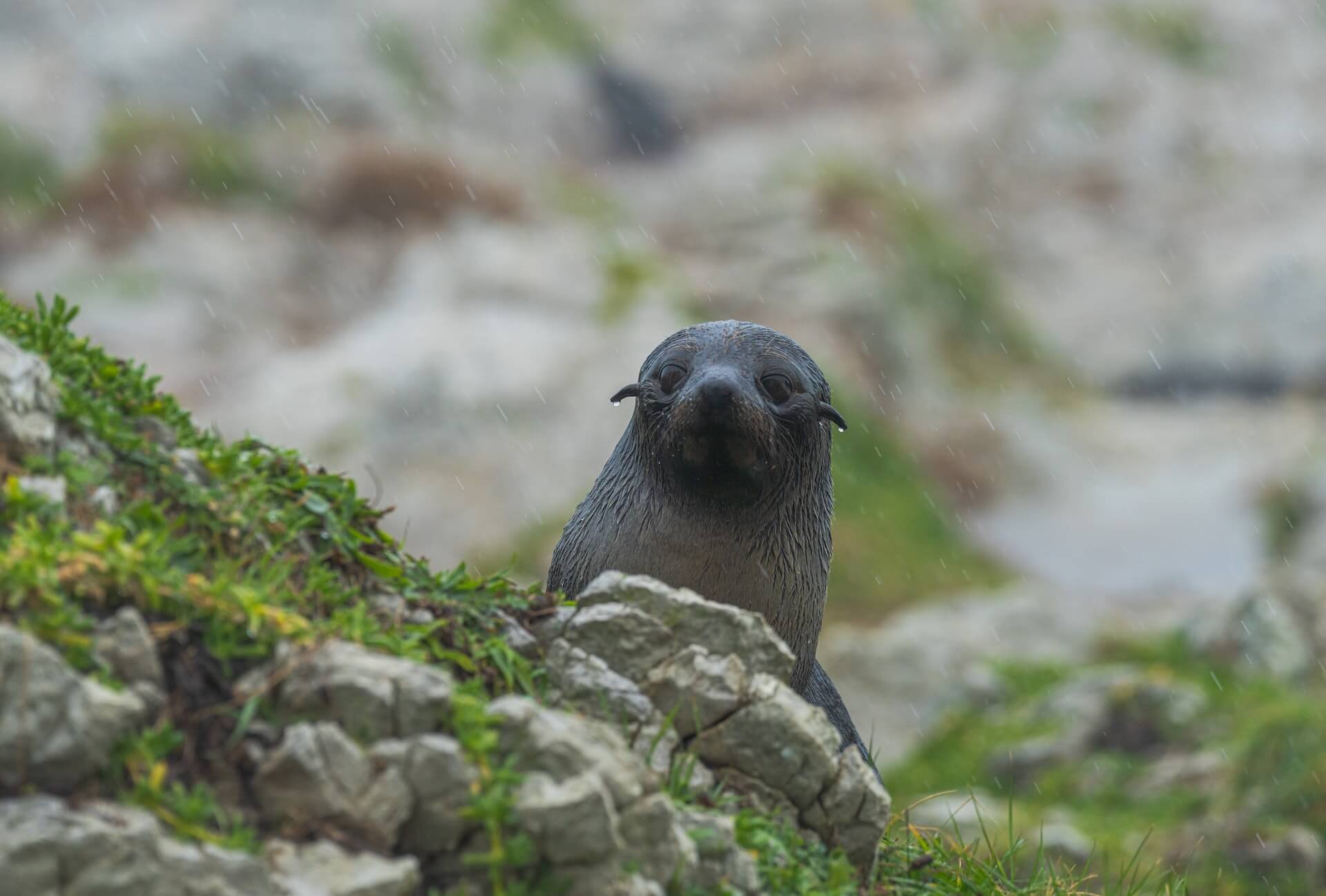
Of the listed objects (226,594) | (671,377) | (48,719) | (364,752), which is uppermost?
(671,377)

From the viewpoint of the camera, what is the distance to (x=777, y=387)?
4.71 metres

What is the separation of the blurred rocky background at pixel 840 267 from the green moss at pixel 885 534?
7 centimetres

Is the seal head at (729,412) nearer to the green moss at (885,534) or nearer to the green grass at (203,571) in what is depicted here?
the green grass at (203,571)

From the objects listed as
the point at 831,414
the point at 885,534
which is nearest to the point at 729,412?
the point at 831,414

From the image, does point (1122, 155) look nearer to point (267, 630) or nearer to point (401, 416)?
point (401, 416)

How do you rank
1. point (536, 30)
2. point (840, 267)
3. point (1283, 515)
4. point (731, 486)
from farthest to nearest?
point (536, 30) < point (840, 267) < point (1283, 515) < point (731, 486)

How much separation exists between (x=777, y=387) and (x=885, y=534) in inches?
619

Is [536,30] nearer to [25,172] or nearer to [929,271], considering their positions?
[929,271]

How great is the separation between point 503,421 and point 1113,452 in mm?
12288

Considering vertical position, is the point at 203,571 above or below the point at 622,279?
below

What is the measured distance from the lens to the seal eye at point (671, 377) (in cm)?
473

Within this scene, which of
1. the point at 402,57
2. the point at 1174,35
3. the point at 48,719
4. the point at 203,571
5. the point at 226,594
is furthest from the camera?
the point at 1174,35

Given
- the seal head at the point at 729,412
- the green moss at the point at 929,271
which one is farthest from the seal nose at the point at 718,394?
the green moss at the point at 929,271

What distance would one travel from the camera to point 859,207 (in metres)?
25.9
